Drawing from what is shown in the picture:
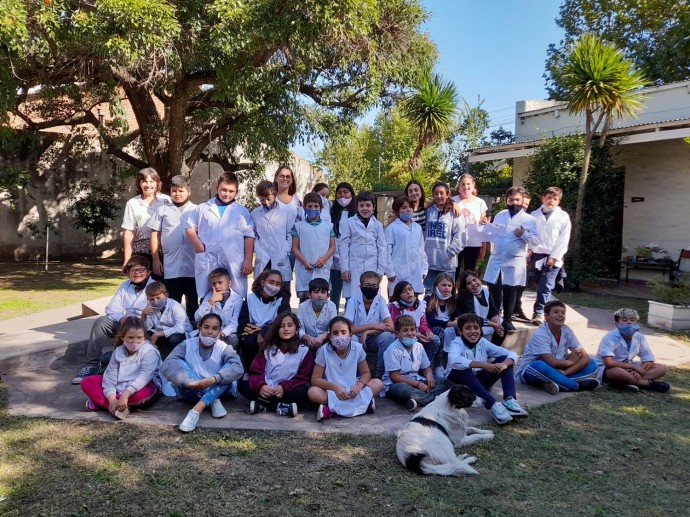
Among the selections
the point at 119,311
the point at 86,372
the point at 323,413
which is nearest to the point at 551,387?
the point at 323,413

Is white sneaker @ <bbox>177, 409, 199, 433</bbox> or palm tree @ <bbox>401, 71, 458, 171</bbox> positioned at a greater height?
palm tree @ <bbox>401, 71, 458, 171</bbox>

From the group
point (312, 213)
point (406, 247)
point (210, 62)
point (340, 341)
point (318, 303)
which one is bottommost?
point (340, 341)

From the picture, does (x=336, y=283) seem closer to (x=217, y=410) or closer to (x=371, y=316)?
(x=371, y=316)

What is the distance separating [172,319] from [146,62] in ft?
18.2

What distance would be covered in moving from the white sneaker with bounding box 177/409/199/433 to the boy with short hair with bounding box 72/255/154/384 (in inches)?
54.5

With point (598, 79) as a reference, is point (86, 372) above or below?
below

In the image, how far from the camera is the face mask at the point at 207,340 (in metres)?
4.59

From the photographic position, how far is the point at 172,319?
5156 millimetres

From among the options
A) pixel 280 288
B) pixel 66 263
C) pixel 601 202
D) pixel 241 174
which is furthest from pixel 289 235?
pixel 66 263

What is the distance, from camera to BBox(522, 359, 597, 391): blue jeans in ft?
17.4

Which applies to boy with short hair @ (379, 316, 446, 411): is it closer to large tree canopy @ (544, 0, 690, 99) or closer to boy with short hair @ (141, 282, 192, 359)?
boy with short hair @ (141, 282, 192, 359)

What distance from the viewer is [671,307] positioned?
8.24 metres

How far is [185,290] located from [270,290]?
1.21 metres

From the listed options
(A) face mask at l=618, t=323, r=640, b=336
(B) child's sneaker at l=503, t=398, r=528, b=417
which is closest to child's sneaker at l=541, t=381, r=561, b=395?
(B) child's sneaker at l=503, t=398, r=528, b=417
